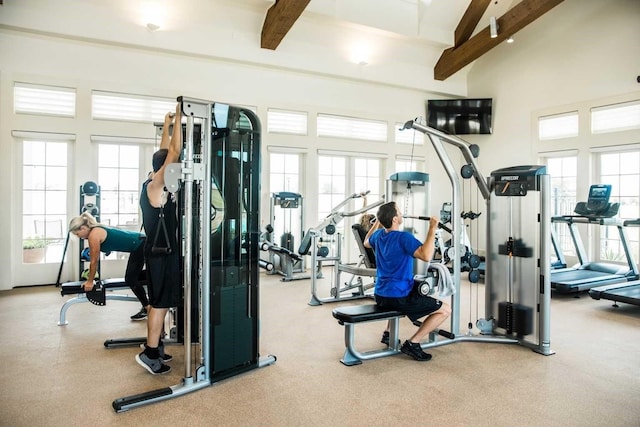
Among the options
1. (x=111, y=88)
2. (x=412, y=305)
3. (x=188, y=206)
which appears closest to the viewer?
(x=188, y=206)

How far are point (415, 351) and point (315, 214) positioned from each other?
4719mm

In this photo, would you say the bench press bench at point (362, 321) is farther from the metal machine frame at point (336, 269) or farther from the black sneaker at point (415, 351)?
the metal machine frame at point (336, 269)

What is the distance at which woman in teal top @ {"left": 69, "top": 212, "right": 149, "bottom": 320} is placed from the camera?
353 cm

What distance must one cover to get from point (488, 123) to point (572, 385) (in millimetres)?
6558

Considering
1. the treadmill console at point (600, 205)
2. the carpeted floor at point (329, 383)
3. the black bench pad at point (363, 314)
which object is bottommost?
the carpeted floor at point (329, 383)

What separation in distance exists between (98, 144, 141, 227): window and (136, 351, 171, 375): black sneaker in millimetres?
3984

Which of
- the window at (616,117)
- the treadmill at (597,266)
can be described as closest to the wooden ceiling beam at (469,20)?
the window at (616,117)

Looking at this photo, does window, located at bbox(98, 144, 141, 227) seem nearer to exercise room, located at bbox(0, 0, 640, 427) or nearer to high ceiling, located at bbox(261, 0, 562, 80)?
exercise room, located at bbox(0, 0, 640, 427)

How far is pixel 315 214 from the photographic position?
778 cm

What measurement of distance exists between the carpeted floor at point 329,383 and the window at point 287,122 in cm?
409

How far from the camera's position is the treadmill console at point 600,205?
18.6ft

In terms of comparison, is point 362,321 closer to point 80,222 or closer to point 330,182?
point 80,222

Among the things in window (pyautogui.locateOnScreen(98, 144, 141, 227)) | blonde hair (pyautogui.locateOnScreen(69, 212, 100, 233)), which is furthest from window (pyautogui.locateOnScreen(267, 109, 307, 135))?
blonde hair (pyautogui.locateOnScreen(69, 212, 100, 233))

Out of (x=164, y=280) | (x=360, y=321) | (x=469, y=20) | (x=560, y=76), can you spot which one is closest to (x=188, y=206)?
(x=164, y=280)
